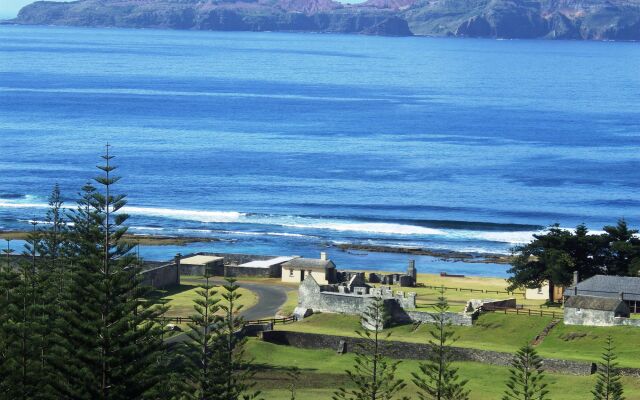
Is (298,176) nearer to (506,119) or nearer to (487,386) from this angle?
(506,119)

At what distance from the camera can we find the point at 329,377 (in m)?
50.6

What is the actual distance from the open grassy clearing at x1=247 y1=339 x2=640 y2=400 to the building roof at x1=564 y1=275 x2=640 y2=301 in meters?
9.40

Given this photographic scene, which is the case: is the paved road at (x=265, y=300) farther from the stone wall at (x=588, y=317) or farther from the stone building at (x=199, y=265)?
the stone wall at (x=588, y=317)

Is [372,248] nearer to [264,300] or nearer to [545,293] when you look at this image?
[264,300]

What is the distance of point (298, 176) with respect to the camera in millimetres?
122875

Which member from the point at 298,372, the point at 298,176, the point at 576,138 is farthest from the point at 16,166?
the point at 298,372

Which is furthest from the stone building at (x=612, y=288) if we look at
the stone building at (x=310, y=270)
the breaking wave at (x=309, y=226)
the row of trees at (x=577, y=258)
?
the breaking wave at (x=309, y=226)

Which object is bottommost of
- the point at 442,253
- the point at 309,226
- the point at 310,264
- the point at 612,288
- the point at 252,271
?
the point at 442,253

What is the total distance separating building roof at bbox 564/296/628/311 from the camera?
56.5m

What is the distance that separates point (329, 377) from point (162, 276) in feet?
67.4

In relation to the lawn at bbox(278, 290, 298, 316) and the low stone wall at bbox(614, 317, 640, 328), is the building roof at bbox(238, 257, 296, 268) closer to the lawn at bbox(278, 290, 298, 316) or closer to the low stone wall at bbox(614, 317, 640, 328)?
the lawn at bbox(278, 290, 298, 316)

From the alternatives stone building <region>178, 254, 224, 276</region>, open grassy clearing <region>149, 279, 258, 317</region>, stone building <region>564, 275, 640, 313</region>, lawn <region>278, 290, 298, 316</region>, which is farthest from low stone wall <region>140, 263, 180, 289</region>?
stone building <region>564, 275, 640, 313</region>

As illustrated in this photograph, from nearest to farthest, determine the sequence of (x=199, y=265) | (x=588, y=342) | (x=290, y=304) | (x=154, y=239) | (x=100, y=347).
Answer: (x=100, y=347), (x=588, y=342), (x=290, y=304), (x=199, y=265), (x=154, y=239)

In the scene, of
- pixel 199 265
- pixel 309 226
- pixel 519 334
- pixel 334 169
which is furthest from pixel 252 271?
pixel 334 169
